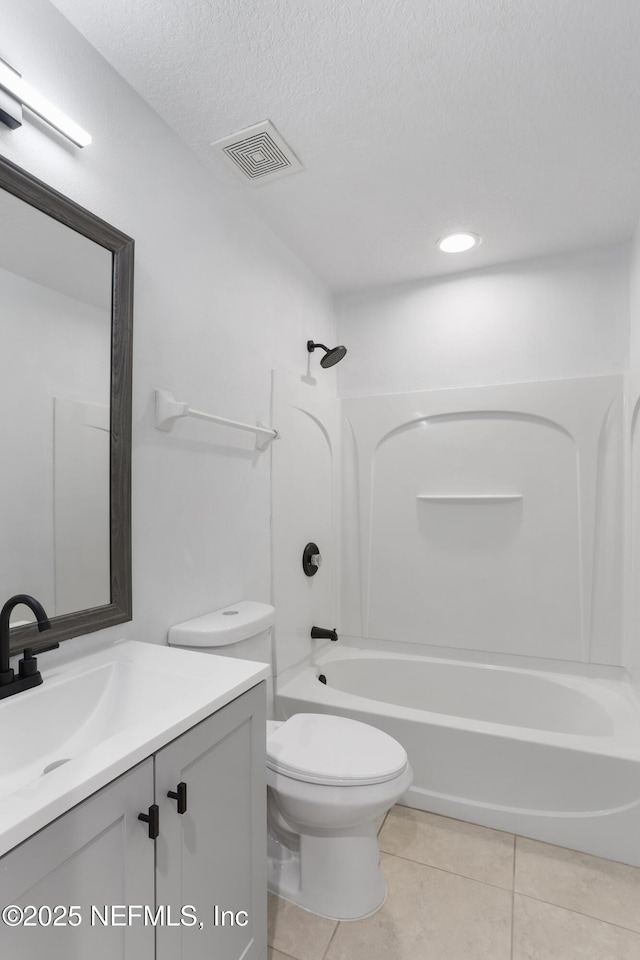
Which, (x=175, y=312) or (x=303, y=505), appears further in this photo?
(x=303, y=505)

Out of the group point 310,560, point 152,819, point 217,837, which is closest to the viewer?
point 152,819

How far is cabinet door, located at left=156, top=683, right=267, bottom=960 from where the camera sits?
973 mm

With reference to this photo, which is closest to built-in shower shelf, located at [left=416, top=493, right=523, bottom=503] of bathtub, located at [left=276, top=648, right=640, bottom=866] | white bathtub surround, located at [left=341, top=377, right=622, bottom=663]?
white bathtub surround, located at [left=341, top=377, right=622, bottom=663]

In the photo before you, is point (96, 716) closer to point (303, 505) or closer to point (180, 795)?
point (180, 795)

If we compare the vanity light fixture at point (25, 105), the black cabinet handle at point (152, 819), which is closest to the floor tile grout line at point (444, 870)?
the black cabinet handle at point (152, 819)

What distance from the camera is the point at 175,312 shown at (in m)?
1.74

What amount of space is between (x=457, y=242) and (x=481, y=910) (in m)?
2.72

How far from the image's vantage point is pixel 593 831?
6.13ft

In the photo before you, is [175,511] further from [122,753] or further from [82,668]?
[122,753]

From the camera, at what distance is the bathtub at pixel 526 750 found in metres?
1.86

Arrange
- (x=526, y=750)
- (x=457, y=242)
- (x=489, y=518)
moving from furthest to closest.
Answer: (x=489, y=518)
(x=457, y=242)
(x=526, y=750)

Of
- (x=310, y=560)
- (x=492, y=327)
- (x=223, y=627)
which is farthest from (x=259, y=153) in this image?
(x=310, y=560)

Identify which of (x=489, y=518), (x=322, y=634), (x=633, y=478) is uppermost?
(x=633, y=478)

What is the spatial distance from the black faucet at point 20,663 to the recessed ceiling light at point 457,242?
2.36 meters
